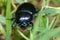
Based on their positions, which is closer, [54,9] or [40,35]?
[40,35]

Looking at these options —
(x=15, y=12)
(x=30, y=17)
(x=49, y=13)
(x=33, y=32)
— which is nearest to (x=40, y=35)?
(x=33, y=32)

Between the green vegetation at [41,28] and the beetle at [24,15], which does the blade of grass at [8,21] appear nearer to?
the green vegetation at [41,28]

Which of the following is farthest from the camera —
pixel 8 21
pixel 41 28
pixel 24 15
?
pixel 24 15

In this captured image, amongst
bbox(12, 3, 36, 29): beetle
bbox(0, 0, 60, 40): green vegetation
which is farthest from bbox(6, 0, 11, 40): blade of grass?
bbox(12, 3, 36, 29): beetle

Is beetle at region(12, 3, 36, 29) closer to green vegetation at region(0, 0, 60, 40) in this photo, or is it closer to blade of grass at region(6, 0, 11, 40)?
Answer: green vegetation at region(0, 0, 60, 40)

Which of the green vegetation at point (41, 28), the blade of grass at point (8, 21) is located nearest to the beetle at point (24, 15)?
the green vegetation at point (41, 28)

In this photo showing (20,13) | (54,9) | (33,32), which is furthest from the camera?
(20,13)

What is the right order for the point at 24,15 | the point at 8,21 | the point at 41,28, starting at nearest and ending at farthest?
1. the point at 8,21
2. the point at 41,28
3. the point at 24,15

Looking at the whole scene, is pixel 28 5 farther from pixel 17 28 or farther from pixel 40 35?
pixel 40 35
